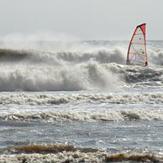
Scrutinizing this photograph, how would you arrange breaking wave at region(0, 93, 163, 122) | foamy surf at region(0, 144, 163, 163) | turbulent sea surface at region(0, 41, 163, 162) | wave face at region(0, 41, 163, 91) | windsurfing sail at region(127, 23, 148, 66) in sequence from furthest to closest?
windsurfing sail at region(127, 23, 148, 66)
wave face at region(0, 41, 163, 91)
breaking wave at region(0, 93, 163, 122)
turbulent sea surface at region(0, 41, 163, 162)
foamy surf at region(0, 144, 163, 163)

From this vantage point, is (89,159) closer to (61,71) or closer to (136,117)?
(136,117)

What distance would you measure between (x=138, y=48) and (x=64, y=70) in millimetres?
6957

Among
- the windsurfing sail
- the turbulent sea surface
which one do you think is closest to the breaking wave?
the turbulent sea surface

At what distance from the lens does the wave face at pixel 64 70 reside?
32969 mm

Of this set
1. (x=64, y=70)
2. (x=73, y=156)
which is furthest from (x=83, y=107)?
(x=64, y=70)

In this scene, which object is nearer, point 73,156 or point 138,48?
point 73,156

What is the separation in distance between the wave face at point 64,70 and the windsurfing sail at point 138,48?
1.02 m

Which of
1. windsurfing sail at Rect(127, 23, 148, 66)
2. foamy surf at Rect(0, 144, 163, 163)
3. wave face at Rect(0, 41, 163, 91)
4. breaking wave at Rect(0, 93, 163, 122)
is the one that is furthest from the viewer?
windsurfing sail at Rect(127, 23, 148, 66)

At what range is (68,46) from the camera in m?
50.7

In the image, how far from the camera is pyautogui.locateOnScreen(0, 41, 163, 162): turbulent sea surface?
46.0 ft

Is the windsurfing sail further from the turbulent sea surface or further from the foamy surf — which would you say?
the foamy surf

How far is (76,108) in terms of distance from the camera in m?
22.7

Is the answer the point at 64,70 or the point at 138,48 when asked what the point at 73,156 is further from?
the point at 138,48

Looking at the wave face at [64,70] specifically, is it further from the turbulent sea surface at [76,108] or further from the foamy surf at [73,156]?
the foamy surf at [73,156]
